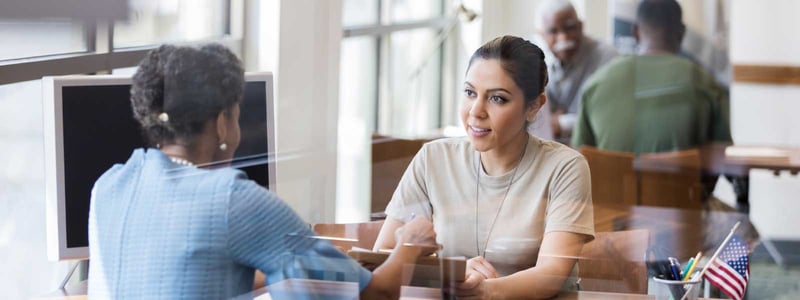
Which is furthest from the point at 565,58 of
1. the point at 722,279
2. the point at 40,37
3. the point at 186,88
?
the point at 40,37

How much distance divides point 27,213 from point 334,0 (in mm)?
573

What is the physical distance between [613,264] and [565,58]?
10.7 inches

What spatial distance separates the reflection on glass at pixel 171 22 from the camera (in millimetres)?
1578

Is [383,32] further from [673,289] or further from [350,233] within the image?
[673,289]

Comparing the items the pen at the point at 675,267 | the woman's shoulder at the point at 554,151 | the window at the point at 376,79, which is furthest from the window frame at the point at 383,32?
the pen at the point at 675,267

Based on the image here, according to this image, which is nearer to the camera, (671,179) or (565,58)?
(565,58)

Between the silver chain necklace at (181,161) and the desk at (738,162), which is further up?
the silver chain necklace at (181,161)

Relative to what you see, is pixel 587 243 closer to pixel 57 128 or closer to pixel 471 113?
pixel 471 113

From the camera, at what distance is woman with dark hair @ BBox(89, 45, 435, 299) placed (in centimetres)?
147

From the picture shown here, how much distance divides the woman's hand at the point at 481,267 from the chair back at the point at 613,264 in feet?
0.36

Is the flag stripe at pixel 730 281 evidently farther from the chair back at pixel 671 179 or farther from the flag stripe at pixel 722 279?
the chair back at pixel 671 179

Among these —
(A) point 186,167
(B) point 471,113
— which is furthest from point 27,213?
(B) point 471,113

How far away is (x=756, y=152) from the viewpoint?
206 centimetres

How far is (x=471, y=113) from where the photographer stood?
1420 millimetres
